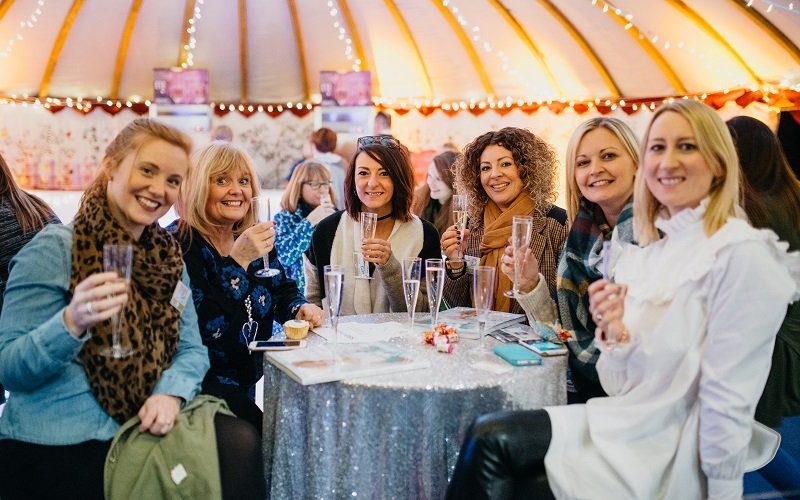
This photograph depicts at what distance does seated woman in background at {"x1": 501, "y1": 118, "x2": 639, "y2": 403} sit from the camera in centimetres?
230

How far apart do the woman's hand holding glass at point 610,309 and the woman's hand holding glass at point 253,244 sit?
130 centimetres

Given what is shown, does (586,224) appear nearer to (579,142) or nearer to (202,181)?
(579,142)

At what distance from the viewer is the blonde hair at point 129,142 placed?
194 cm

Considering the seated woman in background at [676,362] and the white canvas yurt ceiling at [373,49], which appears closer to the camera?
the seated woman in background at [676,362]

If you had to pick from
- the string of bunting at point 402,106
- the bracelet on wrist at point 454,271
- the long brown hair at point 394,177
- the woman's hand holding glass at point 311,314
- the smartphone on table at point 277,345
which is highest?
the string of bunting at point 402,106

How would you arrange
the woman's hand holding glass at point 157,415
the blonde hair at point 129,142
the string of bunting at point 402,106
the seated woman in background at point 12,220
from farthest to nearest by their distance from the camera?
1. the string of bunting at point 402,106
2. the seated woman in background at point 12,220
3. the blonde hair at point 129,142
4. the woman's hand holding glass at point 157,415

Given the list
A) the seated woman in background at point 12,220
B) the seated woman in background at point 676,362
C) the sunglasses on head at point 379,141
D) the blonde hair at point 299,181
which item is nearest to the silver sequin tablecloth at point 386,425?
the seated woman in background at point 676,362

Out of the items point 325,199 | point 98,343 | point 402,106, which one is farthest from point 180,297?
point 402,106

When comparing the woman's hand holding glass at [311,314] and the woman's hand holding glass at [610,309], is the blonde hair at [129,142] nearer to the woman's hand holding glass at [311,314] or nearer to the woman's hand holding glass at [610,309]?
the woman's hand holding glass at [311,314]

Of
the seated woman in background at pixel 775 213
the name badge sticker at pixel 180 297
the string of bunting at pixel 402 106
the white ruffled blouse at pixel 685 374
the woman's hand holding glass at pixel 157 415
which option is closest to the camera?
the white ruffled blouse at pixel 685 374

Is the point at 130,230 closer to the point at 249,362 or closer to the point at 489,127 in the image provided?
the point at 249,362

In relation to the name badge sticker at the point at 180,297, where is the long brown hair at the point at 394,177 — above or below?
above

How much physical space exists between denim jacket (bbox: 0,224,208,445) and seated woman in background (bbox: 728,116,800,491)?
209 centimetres

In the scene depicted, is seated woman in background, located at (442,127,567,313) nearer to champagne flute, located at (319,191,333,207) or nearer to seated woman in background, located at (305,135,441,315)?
seated woman in background, located at (305,135,441,315)
